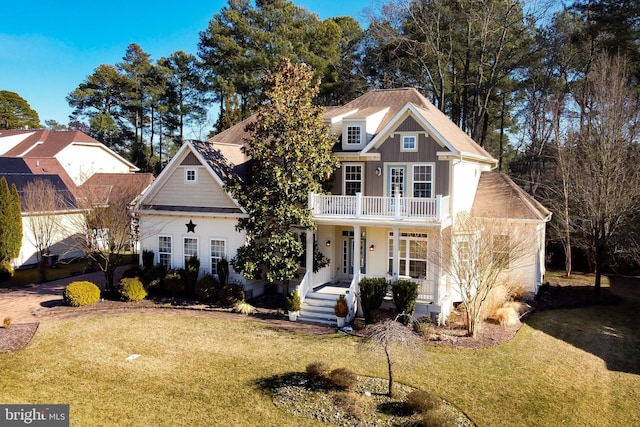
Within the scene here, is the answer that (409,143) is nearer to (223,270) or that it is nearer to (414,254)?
(414,254)

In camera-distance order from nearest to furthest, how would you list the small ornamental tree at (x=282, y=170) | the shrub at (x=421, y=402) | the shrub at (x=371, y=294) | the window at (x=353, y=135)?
the shrub at (x=421, y=402)
the shrub at (x=371, y=294)
the small ornamental tree at (x=282, y=170)
the window at (x=353, y=135)

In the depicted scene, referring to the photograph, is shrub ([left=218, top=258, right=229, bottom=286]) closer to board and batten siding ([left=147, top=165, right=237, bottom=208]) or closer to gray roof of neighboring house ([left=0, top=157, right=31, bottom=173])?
board and batten siding ([left=147, top=165, right=237, bottom=208])

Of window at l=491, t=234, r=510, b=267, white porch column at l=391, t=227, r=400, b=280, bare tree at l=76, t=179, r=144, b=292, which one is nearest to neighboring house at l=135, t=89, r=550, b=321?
white porch column at l=391, t=227, r=400, b=280

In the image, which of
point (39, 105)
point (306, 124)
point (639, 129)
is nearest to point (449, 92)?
point (639, 129)

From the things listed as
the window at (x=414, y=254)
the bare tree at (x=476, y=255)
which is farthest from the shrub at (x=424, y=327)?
the window at (x=414, y=254)

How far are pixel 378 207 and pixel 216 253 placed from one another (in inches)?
292

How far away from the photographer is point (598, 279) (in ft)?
68.2

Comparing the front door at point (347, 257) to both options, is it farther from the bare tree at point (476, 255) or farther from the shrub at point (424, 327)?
the shrub at point (424, 327)

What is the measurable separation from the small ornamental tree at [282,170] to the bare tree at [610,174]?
40.7 ft

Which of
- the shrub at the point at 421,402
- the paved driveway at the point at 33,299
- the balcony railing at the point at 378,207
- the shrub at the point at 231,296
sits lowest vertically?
the shrub at the point at 421,402

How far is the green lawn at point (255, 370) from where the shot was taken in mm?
10070

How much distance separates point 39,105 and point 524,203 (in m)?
63.9

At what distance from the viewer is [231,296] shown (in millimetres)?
18375

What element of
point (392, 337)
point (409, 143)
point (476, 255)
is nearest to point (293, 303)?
point (476, 255)
